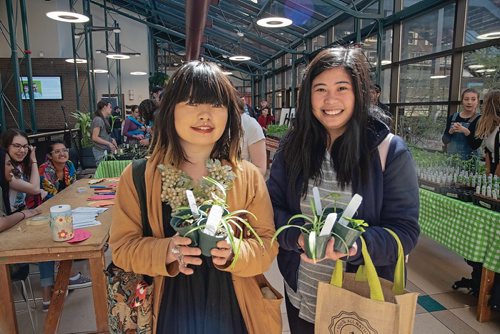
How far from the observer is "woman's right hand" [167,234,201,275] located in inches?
33.3

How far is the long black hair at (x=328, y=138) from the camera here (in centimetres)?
108

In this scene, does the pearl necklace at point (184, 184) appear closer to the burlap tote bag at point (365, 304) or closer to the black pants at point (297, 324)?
the burlap tote bag at point (365, 304)

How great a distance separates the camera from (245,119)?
2285 mm

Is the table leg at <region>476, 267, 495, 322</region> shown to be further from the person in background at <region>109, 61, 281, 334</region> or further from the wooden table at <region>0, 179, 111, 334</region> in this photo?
the wooden table at <region>0, 179, 111, 334</region>

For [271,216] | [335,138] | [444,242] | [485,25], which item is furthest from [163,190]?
[485,25]

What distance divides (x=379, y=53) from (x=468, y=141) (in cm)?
349

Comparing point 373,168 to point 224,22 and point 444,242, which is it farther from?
point 224,22

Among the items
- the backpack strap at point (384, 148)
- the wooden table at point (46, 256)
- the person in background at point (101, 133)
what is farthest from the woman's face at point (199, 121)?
the person in background at point (101, 133)

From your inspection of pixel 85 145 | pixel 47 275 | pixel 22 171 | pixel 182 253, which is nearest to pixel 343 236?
pixel 182 253

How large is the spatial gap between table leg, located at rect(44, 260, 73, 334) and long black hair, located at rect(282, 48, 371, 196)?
4.92 ft

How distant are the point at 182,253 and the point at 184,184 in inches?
7.9

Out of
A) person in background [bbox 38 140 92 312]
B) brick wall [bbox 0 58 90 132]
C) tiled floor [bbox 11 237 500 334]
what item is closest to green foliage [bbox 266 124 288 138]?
tiled floor [bbox 11 237 500 334]

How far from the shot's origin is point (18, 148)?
2.61m

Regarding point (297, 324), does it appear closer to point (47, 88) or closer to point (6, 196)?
point (6, 196)
